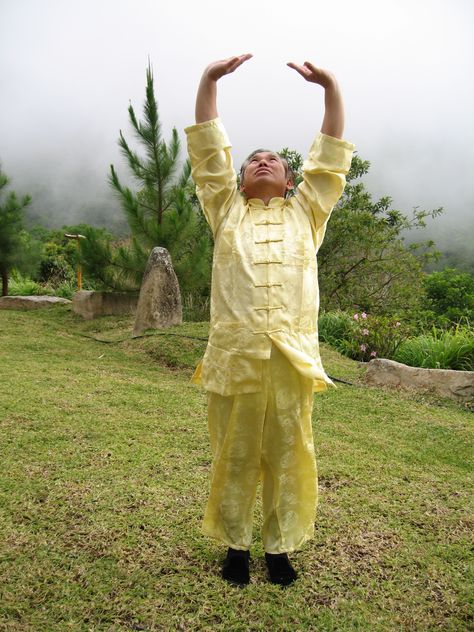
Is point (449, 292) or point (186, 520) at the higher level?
point (449, 292)

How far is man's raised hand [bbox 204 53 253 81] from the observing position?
1752 mm

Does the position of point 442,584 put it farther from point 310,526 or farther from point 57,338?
point 57,338

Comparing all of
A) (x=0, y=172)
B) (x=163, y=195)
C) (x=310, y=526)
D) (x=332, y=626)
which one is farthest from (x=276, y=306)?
(x=0, y=172)

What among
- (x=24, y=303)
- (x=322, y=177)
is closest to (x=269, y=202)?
(x=322, y=177)

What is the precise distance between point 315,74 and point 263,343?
888 mm

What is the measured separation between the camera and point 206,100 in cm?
178

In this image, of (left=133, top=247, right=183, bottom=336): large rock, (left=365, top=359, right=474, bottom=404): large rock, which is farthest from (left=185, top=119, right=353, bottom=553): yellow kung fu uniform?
(left=133, top=247, right=183, bottom=336): large rock

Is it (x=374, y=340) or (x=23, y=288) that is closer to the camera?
(x=374, y=340)

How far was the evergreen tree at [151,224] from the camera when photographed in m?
8.44

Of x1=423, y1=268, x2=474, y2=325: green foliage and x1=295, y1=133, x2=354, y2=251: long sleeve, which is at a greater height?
x1=295, y1=133, x2=354, y2=251: long sleeve

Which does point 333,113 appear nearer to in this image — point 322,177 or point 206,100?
point 322,177

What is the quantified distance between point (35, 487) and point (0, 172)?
32.4 ft

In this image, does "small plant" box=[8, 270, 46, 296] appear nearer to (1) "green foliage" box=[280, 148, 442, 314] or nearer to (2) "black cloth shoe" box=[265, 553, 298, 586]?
(1) "green foliage" box=[280, 148, 442, 314]

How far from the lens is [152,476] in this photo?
8.88ft
